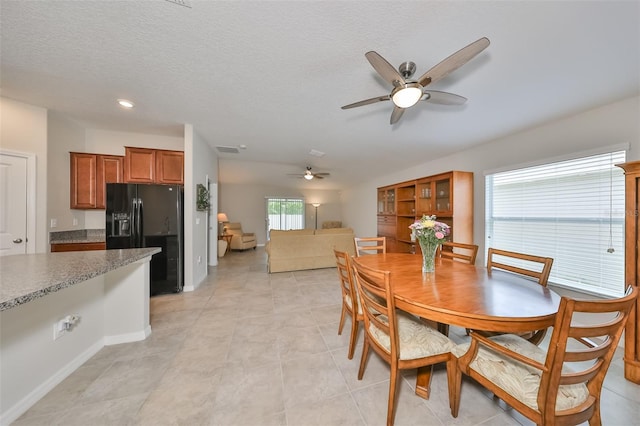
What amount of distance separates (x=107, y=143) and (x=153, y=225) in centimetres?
189

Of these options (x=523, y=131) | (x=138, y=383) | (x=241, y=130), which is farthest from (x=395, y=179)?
(x=138, y=383)

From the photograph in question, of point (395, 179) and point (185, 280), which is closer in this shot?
point (185, 280)

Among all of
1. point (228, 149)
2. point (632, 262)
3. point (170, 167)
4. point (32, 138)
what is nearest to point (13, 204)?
point (32, 138)

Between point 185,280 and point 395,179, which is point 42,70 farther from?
point 395,179

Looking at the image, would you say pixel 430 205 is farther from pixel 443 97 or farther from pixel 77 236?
pixel 77 236

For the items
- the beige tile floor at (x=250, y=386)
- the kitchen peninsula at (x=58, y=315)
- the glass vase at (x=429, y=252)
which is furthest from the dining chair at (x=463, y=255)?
the kitchen peninsula at (x=58, y=315)

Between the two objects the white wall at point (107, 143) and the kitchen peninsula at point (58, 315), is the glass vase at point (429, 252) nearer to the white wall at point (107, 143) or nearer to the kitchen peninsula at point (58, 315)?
the kitchen peninsula at point (58, 315)

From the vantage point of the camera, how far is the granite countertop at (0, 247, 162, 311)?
96cm

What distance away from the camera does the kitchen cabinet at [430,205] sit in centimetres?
348

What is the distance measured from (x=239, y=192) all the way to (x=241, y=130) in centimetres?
505

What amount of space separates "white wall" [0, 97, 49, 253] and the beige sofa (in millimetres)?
3069

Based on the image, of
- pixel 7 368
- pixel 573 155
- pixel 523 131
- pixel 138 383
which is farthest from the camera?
pixel 523 131

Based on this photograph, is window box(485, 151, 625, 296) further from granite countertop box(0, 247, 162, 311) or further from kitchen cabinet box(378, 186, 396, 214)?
granite countertop box(0, 247, 162, 311)

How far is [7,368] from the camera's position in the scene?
Result: 1200 mm
